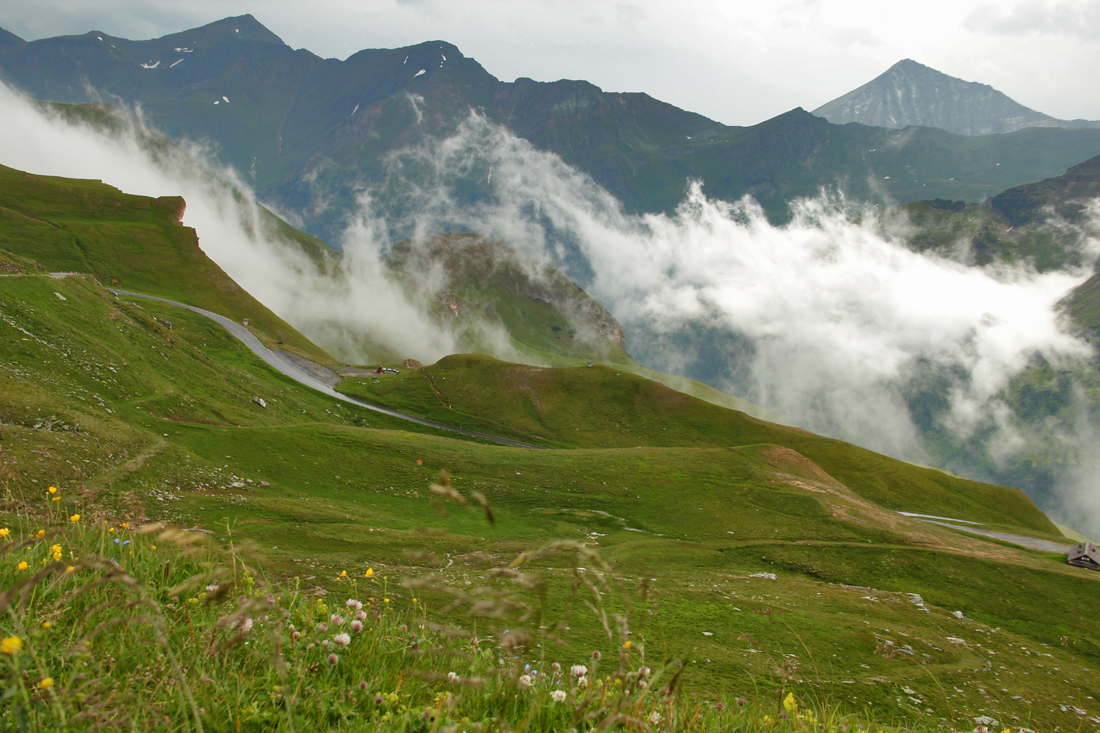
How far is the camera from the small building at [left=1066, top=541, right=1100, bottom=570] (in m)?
65.4

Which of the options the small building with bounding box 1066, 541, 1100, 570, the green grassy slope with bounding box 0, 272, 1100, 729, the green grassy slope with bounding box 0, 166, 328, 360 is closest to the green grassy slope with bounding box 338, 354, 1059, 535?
the small building with bounding box 1066, 541, 1100, 570

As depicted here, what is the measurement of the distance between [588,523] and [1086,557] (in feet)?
207

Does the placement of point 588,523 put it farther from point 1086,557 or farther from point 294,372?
point 294,372

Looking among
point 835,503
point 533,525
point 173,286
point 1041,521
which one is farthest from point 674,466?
point 173,286

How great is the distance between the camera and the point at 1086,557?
217ft

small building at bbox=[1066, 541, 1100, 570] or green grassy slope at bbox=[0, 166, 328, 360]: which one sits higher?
green grassy slope at bbox=[0, 166, 328, 360]

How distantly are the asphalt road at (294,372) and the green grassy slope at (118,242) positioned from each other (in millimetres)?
11755

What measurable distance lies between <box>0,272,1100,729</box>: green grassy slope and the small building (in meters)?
15.3

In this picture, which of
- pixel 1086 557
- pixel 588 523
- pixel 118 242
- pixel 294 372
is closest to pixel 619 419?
pixel 588 523

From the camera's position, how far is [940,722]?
56.2 feet

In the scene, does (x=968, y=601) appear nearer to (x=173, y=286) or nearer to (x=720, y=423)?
(x=720, y=423)

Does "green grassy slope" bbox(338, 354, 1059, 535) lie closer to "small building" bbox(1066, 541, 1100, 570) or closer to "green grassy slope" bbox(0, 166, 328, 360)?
"small building" bbox(1066, 541, 1100, 570)

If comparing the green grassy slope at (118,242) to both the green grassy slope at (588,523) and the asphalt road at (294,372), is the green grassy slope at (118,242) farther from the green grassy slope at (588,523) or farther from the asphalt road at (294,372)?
the green grassy slope at (588,523)

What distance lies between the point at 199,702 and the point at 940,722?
21634 millimetres
